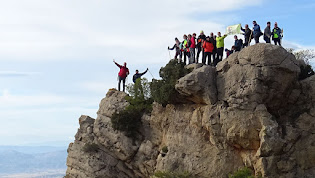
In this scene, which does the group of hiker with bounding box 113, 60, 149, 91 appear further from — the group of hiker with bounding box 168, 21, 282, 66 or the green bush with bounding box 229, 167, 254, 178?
the green bush with bounding box 229, 167, 254, 178

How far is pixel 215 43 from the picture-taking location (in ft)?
147

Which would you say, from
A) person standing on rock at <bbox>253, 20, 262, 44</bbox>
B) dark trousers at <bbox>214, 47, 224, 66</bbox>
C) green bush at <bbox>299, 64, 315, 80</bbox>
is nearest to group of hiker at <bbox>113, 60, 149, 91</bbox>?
dark trousers at <bbox>214, 47, 224, 66</bbox>

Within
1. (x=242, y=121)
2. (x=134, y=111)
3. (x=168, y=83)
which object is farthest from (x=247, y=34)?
(x=134, y=111)

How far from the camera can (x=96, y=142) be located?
47156 millimetres

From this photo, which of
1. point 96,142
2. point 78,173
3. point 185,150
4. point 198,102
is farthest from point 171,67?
point 78,173

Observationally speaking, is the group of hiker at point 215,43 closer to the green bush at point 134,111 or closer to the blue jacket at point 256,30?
the blue jacket at point 256,30

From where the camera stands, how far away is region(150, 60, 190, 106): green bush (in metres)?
42.5

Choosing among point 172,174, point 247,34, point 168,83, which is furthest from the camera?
point 247,34

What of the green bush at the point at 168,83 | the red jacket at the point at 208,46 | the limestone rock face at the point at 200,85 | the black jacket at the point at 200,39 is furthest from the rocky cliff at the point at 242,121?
the black jacket at the point at 200,39

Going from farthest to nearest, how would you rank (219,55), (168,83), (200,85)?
(219,55)
(168,83)
(200,85)

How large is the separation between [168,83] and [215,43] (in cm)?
595

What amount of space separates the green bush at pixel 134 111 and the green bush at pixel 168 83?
7.21 feet

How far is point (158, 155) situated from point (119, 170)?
15.7 ft

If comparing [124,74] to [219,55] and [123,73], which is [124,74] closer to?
[123,73]
